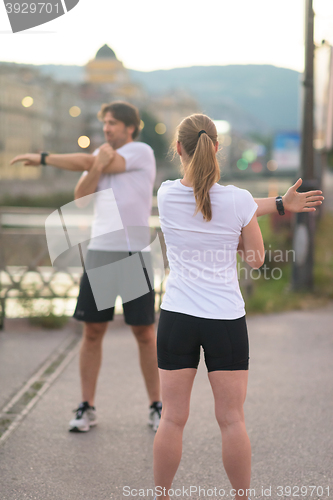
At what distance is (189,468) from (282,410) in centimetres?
110

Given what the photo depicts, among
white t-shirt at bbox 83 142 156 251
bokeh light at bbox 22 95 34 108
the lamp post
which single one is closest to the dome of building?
bokeh light at bbox 22 95 34 108

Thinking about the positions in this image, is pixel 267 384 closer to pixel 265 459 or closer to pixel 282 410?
pixel 282 410

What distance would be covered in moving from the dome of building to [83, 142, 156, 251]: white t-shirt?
13437 centimetres

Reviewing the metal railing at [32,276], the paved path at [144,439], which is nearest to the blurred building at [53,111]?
the metal railing at [32,276]

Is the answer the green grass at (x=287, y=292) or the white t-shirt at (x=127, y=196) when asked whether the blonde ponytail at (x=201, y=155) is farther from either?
the green grass at (x=287, y=292)

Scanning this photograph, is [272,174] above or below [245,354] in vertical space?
below

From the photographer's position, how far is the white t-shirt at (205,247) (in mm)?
2246

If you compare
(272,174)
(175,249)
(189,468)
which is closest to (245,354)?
(175,249)

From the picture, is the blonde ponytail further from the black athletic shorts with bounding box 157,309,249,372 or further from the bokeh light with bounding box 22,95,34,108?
the bokeh light with bounding box 22,95,34,108

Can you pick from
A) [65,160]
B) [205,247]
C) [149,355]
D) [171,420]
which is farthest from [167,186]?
[149,355]

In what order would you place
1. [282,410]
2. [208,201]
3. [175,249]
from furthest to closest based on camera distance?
[282,410] < [175,249] < [208,201]

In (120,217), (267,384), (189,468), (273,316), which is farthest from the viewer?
(273,316)

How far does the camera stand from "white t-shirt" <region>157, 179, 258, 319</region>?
88.4 inches

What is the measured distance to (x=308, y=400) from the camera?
4.16m
